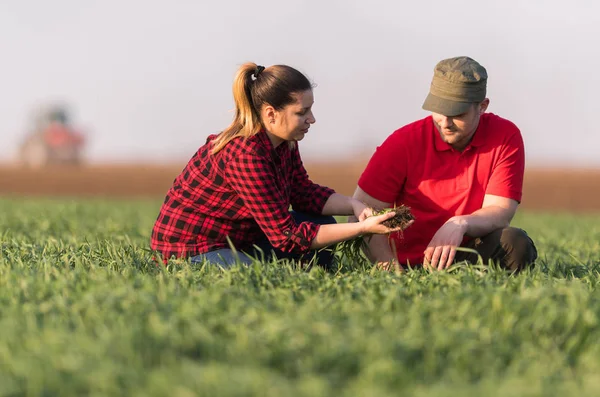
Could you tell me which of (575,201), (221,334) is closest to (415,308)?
(221,334)

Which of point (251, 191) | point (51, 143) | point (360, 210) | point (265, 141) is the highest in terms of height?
point (265, 141)

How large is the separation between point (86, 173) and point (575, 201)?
1000 inches

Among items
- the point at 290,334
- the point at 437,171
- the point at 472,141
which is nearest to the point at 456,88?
the point at 472,141

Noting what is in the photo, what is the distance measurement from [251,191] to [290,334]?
1.73 metres

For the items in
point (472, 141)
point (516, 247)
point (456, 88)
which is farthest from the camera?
point (472, 141)

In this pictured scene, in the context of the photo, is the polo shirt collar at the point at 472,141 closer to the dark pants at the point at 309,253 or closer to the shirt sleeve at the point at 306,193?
the shirt sleeve at the point at 306,193

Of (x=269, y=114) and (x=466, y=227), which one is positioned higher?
(x=269, y=114)

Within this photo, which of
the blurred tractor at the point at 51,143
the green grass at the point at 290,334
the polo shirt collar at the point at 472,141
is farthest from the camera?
the blurred tractor at the point at 51,143

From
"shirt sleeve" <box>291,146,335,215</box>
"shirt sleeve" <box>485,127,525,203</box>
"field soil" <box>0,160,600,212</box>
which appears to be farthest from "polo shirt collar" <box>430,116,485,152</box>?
"field soil" <box>0,160,600,212</box>

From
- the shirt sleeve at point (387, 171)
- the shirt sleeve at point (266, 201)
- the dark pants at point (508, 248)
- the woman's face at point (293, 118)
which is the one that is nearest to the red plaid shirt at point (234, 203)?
the shirt sleeve at point (266, 201)

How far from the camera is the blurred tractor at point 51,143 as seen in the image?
6216cm

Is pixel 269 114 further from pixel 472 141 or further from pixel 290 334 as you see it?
pixel 290 334

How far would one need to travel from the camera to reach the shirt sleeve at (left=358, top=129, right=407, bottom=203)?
4.74m

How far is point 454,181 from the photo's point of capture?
15.6ft
